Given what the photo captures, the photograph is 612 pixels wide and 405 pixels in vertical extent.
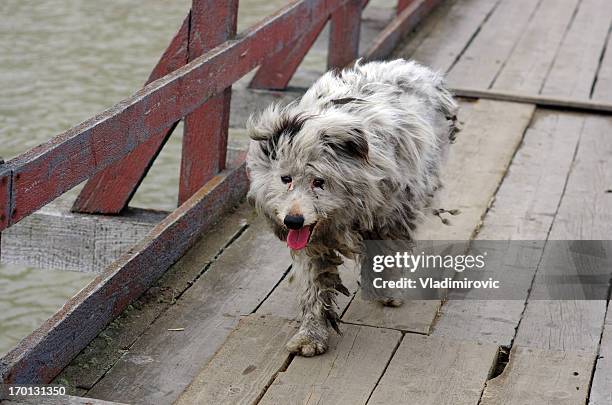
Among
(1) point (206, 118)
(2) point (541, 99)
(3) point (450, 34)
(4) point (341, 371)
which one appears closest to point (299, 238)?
(4) point (341, 371)

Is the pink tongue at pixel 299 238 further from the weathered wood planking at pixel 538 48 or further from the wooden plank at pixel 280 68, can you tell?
the weathered wood planking at pixel 538 48

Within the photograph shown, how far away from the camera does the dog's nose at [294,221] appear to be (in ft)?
12.1

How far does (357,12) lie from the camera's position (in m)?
7.38

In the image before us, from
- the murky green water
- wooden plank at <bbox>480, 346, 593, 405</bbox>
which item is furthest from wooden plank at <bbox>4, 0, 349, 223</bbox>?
the murky green water

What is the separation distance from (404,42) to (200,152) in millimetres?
3228

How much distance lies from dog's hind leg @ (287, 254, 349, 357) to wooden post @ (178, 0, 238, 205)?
1.28 metres

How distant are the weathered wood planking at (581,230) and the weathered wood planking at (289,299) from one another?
693mm

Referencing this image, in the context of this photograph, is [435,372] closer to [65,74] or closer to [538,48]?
[538,48]

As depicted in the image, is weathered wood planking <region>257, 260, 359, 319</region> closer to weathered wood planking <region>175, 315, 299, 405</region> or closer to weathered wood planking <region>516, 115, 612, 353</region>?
A: weathered wood planking <region>175, 315, 299, 405</region>

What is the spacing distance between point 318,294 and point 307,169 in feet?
1.84

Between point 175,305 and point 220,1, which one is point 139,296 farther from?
point 220,1

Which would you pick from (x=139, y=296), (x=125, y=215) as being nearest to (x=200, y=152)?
(x=125, y=215)

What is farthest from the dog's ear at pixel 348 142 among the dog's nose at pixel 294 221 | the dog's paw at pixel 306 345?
the dog's paw at pixel 306 345

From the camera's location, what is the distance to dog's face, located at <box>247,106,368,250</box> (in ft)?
12.4
